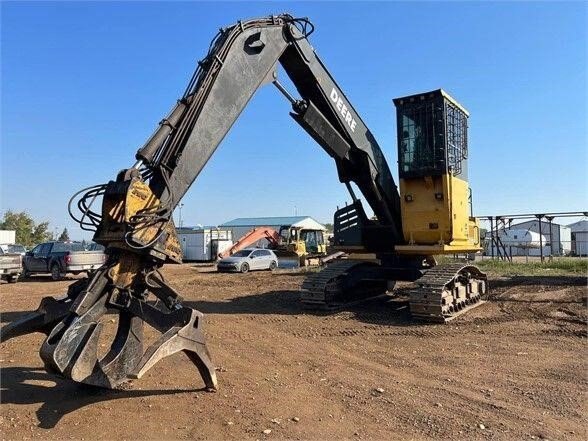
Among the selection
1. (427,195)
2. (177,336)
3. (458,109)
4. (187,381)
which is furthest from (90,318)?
(458,109)

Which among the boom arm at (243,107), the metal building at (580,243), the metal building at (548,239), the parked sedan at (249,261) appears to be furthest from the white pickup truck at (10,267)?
the metal building at (580,243)

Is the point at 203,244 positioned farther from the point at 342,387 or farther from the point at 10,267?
the point at 342,387

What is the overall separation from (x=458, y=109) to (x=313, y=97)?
10.9ft

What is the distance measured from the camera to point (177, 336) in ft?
16.6

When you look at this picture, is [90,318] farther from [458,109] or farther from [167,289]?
[458,109]

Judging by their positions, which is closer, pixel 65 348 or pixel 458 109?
pixel 65 348

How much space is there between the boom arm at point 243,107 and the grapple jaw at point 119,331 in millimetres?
1214

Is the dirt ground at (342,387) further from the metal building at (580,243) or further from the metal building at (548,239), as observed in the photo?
the metal building at (548,239)

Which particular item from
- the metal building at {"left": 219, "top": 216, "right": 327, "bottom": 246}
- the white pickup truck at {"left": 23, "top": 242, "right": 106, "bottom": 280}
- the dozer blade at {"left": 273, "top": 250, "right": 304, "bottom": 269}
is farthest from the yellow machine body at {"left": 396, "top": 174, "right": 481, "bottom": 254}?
the metal building at {"left": 219, "top": 216, "right": 327, "bottom": 246}

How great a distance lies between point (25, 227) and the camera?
208 ft

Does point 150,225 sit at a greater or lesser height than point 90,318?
greater

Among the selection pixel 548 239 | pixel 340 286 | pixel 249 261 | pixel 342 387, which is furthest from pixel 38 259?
pixel 548 239

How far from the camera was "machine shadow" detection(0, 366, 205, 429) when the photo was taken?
5.00 meters

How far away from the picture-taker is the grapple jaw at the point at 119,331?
15.0 feet
